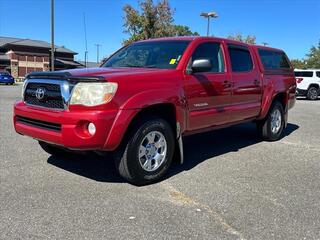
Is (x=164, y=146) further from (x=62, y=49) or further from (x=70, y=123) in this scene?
(x=62, y=49)

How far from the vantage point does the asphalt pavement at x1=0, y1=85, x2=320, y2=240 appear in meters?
3.83

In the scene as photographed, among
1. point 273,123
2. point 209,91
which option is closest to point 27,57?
point 273,123

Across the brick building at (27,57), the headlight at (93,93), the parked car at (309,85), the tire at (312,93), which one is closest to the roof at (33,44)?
the brick building at (27,57)

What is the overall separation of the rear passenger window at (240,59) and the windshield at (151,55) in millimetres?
1151

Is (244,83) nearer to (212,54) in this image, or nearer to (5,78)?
(212,54)

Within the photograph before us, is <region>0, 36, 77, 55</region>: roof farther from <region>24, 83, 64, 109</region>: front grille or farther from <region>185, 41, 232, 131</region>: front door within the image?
<region>24, 83, 64, 109</region>: front grille

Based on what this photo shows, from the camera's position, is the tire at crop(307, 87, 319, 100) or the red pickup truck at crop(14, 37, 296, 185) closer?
the red pickup truck at crop(14, 37, 296, 185)

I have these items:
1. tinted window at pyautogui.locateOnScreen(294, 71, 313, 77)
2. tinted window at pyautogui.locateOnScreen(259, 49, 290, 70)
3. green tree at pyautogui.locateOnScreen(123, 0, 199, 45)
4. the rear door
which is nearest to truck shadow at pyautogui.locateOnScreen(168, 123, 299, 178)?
the rear door

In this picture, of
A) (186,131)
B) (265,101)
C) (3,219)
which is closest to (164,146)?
(186,131)

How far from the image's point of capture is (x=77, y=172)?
18.6ft

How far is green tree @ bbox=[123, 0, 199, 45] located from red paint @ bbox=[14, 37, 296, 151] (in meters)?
25.0

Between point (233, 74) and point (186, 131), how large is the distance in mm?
1539

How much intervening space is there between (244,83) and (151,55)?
1798 millimetres

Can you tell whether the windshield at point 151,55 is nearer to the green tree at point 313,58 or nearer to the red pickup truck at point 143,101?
the red pickup truck at point 143,101
